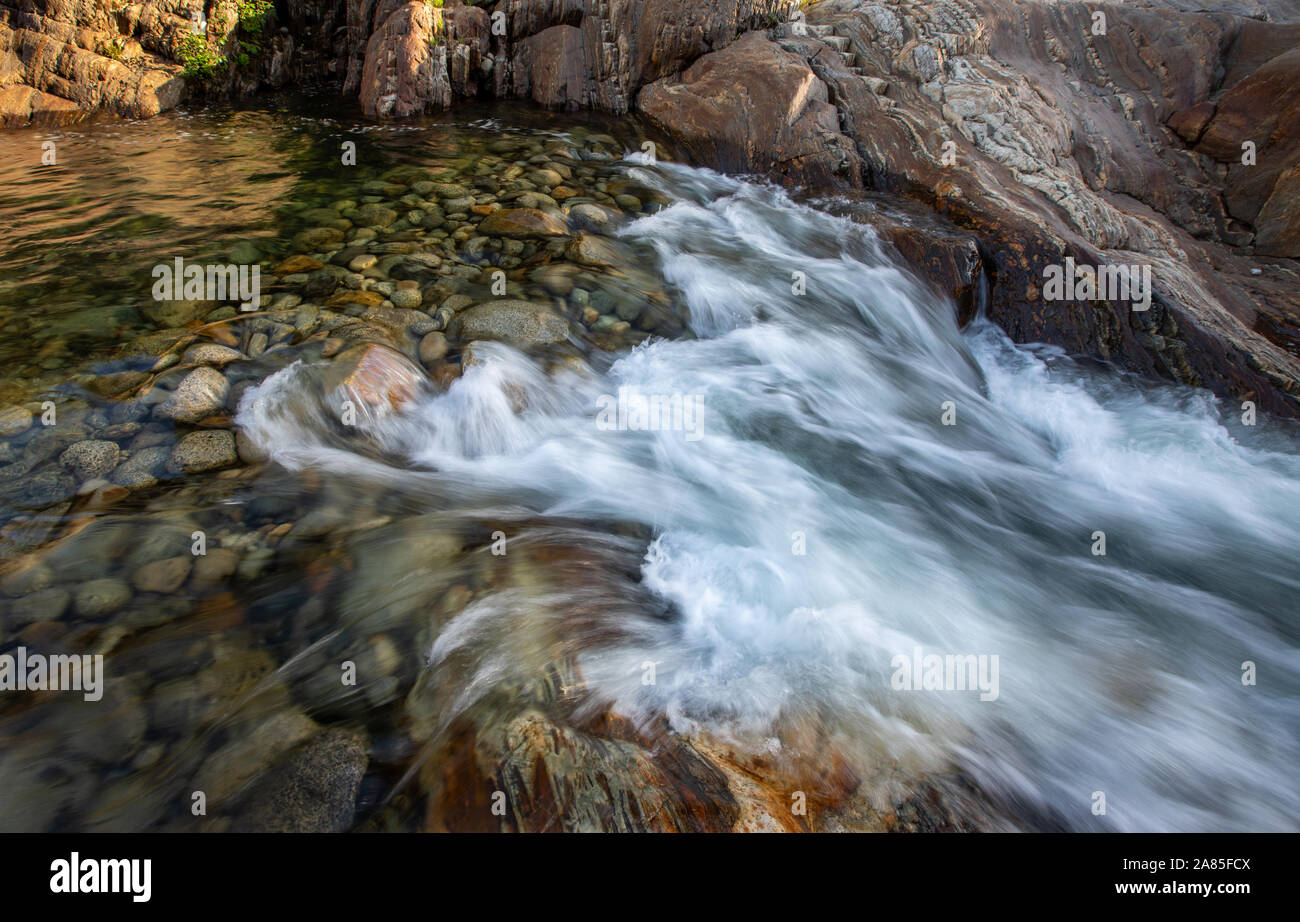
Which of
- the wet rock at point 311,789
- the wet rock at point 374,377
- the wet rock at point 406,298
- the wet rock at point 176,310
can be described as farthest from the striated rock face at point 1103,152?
the wet rock at point 311,789

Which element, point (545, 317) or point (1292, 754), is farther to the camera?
point (545, 317)

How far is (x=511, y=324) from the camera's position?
5512mm

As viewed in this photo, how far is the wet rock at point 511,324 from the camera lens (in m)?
5.42

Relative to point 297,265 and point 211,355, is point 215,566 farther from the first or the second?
point 297,265

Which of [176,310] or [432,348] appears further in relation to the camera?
[176,310]

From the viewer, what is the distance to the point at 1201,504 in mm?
5277

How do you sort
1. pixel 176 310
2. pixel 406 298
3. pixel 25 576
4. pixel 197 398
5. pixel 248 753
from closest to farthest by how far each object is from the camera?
pixel 248 753 < pixel 25 576 < pixel 197 398 < pixel 176 310 < pixel 406 298

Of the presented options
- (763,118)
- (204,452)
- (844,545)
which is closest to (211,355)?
(204,452)

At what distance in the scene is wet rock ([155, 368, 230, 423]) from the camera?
436 cm

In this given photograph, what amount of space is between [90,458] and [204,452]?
62 cm

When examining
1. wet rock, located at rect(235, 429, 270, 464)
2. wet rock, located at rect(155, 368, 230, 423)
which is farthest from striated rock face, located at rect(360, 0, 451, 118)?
wet rock, located at rect(235, 429, 270, 464)
